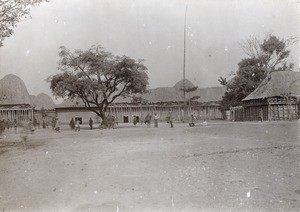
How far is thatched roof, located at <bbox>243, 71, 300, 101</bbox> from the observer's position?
45.7 feet

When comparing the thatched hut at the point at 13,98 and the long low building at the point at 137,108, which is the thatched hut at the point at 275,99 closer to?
the long low building at the point at 137,108

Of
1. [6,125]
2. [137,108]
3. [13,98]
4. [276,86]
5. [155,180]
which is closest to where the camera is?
[155,180]

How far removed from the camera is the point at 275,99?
50.8ft

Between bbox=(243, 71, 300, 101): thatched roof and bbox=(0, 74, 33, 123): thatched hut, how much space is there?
1035 cm

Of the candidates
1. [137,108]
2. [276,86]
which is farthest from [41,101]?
[276,86]

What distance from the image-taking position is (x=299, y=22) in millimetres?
5348

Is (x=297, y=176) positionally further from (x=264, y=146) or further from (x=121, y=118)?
(x=121, y=118)

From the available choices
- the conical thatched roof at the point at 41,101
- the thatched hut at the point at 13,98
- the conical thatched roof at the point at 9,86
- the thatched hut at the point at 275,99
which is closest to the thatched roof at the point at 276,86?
the thatched hut at the point at 275,99

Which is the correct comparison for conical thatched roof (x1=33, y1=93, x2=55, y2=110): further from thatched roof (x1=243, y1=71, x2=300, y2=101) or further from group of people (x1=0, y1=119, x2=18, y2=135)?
thatched roof (x1=243, y1=71, x2=300, y2=101)

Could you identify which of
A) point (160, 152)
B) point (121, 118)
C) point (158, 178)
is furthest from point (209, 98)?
point (158, 178)

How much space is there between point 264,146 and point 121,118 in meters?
18.1

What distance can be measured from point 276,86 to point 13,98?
11.6 m

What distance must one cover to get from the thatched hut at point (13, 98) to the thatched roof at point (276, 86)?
10347 mm

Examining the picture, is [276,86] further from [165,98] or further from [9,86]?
[9,86]
